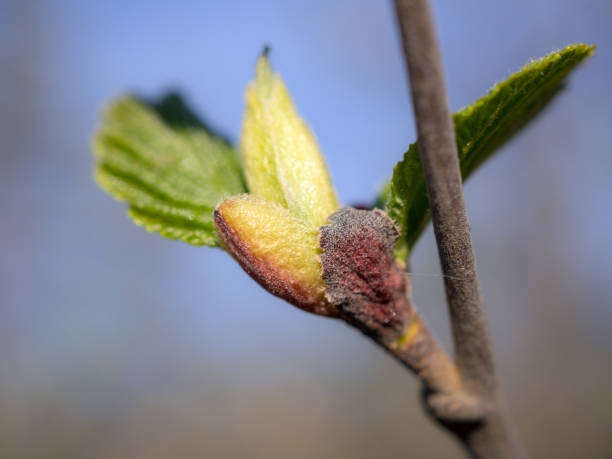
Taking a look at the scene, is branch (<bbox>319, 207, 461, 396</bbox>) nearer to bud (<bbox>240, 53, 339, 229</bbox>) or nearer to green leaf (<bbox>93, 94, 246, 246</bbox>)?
bud (<bbox>240, 53, 339, 229</bbox>)

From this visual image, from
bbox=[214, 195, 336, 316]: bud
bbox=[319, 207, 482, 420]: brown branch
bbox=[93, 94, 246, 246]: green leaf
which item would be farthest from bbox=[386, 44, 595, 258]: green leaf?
bbox=[93, 94, 246, 246]: green leaf

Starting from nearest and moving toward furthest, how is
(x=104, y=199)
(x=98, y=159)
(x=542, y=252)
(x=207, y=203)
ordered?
1. (x=207, y=203)
2. (x=98, y=159)
3. (x=542, y=252)
4. (x=104, y=199)

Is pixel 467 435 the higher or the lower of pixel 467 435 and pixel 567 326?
the lower

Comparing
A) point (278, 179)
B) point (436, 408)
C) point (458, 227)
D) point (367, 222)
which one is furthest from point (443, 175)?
point (436, 408)

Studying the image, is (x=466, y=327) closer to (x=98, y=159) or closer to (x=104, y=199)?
(x=98, y=159)

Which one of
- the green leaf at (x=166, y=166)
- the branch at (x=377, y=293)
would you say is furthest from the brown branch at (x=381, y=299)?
the green leaf at (x=166, y=166)

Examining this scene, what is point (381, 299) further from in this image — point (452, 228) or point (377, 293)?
point (452, 228)
